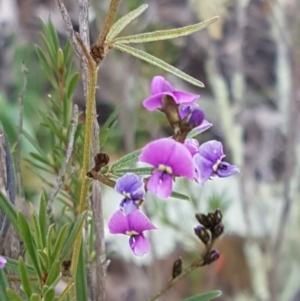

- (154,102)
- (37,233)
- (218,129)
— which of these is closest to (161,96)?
(154,102)

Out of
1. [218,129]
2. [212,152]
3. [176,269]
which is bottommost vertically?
[218,129]

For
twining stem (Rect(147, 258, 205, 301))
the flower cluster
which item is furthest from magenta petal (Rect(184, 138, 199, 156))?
twining stem (Rect(147, 258, 205, 301))

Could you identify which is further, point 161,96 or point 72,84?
point 72,84

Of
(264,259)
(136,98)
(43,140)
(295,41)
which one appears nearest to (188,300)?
(295,41)

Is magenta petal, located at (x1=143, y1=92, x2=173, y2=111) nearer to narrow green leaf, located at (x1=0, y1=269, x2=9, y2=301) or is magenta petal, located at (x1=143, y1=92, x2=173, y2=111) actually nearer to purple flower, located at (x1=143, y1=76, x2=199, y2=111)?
purple flower, located at (x1=143, y1=76, x2=199, y2=111)

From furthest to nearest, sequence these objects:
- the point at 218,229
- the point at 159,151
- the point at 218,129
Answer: the point at 218,129
the point at 218,229
the point at 159,151

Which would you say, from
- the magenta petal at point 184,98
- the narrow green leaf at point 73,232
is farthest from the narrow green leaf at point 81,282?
the magenta petal at point 184,98

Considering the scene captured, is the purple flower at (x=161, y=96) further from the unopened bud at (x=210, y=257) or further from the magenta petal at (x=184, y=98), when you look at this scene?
the unopened bud at (x=210, y=257)

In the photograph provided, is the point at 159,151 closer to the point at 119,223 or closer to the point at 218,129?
the point at 119,223
